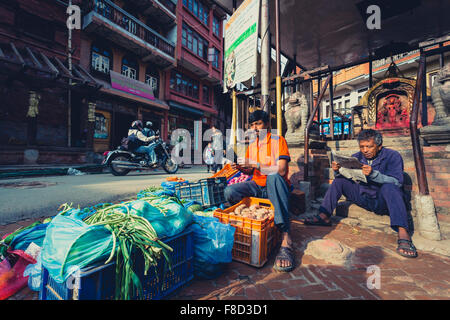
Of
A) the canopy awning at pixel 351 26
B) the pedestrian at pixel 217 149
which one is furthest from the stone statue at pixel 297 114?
the pedestrian at pixel 217 149

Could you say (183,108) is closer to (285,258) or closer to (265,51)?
(265,51)

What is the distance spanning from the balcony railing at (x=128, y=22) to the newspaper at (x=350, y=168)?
14.4 meters

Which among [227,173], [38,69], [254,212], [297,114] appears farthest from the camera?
[38,69]

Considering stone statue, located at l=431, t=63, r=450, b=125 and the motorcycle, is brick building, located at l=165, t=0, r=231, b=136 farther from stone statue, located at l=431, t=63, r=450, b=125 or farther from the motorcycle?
stone statue, located at l=431, t=63, r=450, b=125

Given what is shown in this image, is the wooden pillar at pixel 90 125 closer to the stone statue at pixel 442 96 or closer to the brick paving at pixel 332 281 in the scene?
the brick paving at pixel 332 281

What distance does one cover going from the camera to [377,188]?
2.76 meters

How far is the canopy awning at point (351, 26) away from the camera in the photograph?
4.67 meters

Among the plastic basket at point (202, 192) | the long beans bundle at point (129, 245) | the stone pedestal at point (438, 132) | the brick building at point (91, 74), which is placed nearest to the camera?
the long beans bundle at point (129, 245)

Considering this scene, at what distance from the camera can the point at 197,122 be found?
63.3ft

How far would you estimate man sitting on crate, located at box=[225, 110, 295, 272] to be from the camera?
2219mm

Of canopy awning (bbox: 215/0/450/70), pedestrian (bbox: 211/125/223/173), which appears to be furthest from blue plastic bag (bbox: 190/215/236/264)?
pedestrian (bbox: 211/125/223/173)

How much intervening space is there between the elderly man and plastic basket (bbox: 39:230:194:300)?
7.07 feet

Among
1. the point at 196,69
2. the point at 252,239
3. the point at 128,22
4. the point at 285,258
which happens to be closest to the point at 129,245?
the point at 252,239

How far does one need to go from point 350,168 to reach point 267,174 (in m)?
1.24
